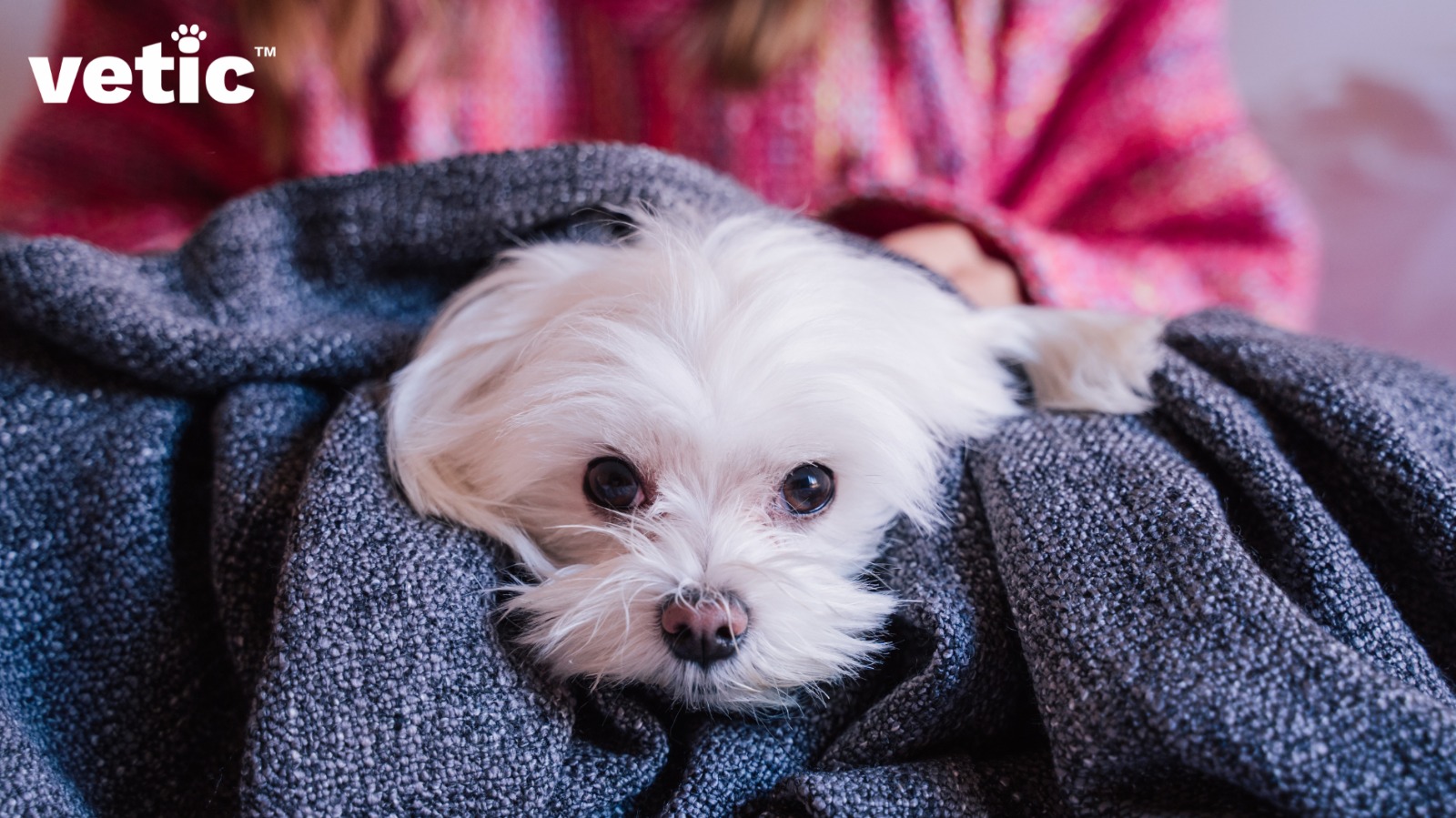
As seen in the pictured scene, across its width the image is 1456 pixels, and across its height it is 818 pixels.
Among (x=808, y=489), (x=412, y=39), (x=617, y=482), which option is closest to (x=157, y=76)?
(x=412, y=39)

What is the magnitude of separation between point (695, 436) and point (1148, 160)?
3.31 feet

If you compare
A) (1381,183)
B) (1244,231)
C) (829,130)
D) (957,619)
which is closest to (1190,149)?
(1244,231)

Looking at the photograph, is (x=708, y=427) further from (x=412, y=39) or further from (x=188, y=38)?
(x=188, y=38)

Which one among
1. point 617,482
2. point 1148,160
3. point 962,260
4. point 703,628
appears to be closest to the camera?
point 703,628

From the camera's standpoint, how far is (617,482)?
75cm

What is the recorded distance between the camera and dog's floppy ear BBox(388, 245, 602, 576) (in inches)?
28.2

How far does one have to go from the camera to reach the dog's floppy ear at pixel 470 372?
0.72m

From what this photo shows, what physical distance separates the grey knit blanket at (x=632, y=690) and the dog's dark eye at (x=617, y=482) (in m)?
0.10

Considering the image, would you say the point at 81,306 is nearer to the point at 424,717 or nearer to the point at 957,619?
the point at 424,717

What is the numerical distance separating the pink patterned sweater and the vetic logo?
2cm

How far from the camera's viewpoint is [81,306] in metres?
0.69

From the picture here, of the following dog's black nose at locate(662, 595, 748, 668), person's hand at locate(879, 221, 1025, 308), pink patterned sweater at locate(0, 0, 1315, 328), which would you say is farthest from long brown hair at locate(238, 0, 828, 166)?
dog's black nose at locate(662, 595, 748, 668)

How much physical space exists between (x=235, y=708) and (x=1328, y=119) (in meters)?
1.69

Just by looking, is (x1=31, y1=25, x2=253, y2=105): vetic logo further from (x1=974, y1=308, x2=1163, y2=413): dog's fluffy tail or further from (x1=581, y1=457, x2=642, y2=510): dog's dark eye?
(x1=974, y1=308, x2=1163, y2=413): dog's fluffy tail
